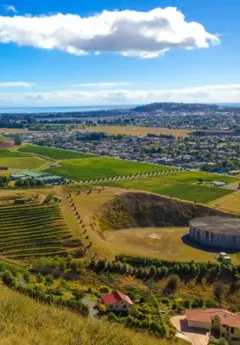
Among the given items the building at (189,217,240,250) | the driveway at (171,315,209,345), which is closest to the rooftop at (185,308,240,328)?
the driveway at (171,315,209,345)

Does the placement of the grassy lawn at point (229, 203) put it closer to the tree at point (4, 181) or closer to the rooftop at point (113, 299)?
the rooftop at point (113, 299)

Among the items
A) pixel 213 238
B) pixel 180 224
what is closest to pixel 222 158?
pixel 180 224

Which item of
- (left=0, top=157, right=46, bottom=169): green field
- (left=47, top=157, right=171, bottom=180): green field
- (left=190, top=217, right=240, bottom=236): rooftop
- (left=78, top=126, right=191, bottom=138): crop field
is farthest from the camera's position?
(left=78, top=126, right=191, bottom=138): crop field

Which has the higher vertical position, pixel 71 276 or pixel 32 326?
pixel 32 326

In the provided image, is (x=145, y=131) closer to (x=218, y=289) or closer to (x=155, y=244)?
(x=155, y=244)

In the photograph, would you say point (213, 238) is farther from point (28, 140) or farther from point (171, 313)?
point (28, 140)

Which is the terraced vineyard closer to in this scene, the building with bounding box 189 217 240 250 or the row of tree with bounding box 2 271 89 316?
the row of tree with bounding box 2 271 89 316
